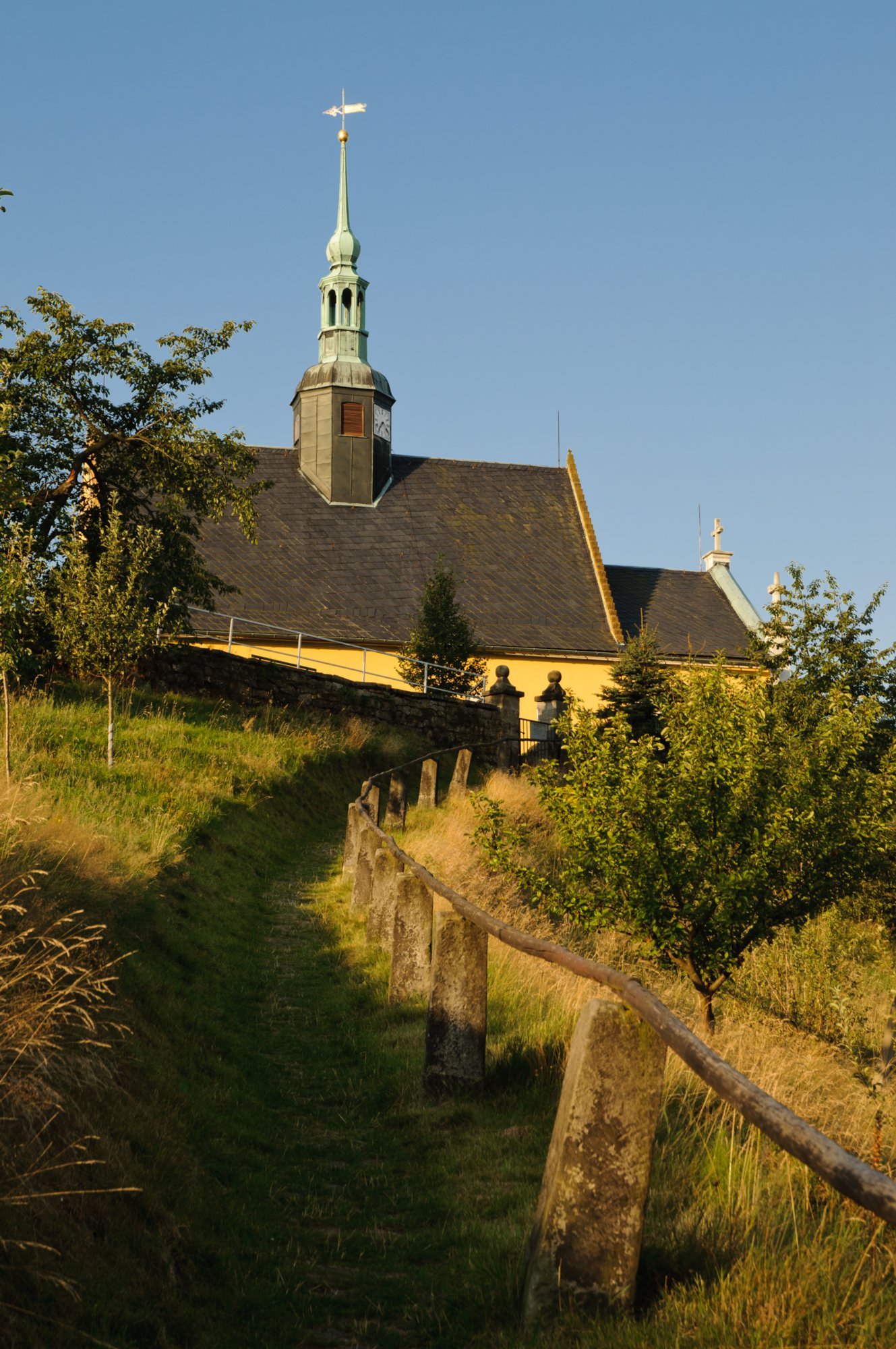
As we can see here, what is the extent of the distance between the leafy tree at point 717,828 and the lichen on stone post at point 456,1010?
16.6 ft

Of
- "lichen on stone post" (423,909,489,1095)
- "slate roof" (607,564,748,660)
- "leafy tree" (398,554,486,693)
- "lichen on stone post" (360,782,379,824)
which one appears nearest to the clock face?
"slate roof" (607,564,748,660)

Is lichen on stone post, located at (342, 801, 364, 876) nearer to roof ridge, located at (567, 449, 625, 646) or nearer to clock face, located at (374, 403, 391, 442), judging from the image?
roof ridge, located at (567, 449, 625, 646)

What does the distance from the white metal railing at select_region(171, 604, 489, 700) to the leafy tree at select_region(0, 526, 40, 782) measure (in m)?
12.3

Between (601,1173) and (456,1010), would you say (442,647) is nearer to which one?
(456,1010)

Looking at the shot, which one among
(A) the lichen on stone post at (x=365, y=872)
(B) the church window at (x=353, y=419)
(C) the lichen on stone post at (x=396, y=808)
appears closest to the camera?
(A) the lichen on stone post at (x=365, y=872)

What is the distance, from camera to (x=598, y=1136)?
143 inches

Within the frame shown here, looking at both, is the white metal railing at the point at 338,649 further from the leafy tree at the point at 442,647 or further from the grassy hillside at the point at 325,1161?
the grassy hillside at the point at 325,1161

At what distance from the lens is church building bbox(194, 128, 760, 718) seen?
34.1 m

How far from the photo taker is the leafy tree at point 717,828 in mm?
11031

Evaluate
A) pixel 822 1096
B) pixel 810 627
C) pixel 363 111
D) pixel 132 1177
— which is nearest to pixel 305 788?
pixel 810 627

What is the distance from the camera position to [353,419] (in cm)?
3969

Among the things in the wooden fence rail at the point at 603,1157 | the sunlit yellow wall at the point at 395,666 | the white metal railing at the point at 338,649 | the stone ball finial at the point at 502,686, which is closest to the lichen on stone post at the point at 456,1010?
the wooden fence rail at the point at 603,1157

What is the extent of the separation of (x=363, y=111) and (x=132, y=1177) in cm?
4670

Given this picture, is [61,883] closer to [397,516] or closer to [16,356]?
[16,356]
